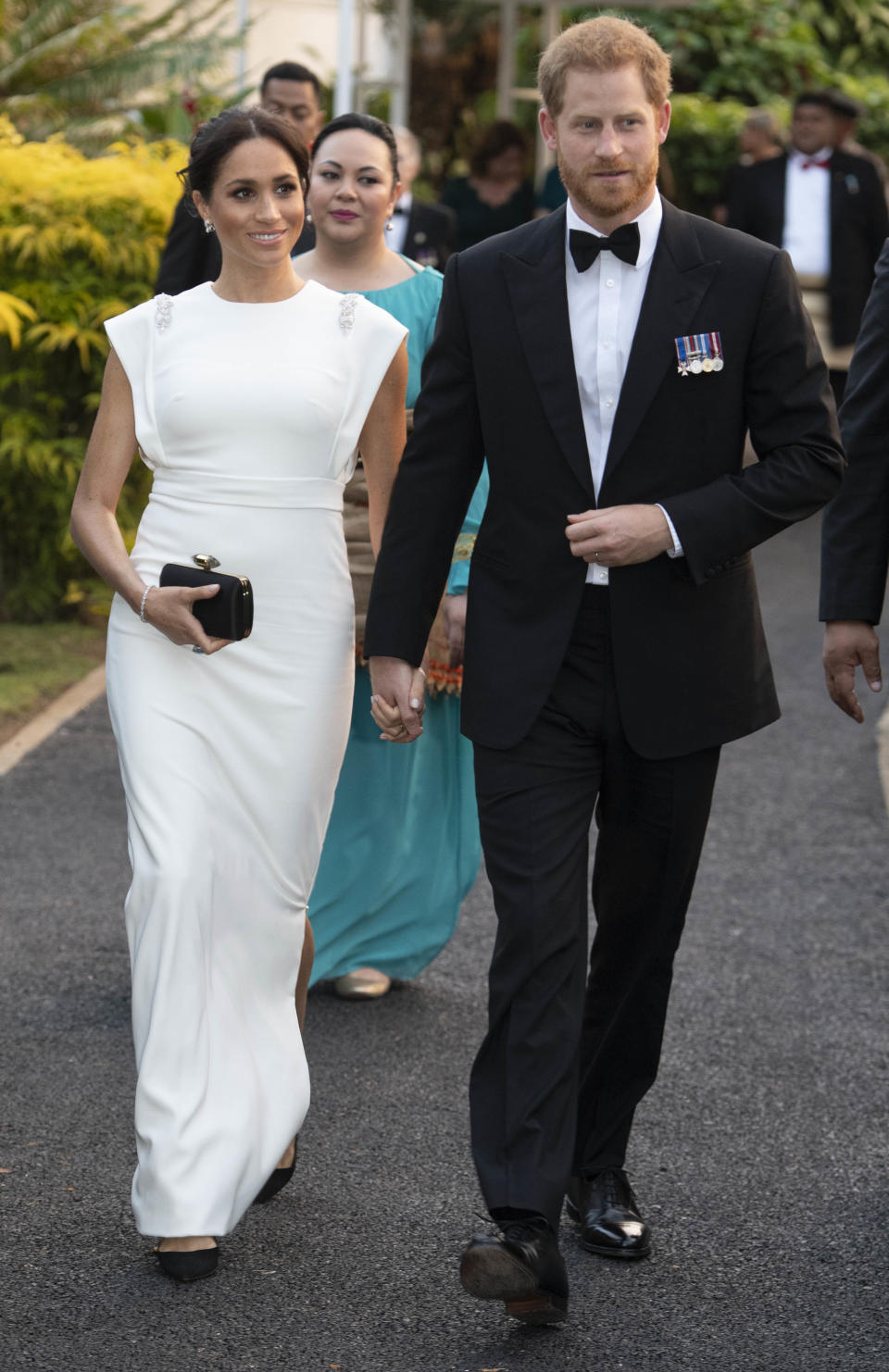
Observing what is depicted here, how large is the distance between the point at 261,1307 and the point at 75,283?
21.5 ft

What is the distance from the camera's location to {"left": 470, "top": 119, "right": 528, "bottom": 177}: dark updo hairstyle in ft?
46.3

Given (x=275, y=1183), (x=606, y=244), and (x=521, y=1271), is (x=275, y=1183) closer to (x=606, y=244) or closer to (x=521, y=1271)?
(x=521, y=1271)

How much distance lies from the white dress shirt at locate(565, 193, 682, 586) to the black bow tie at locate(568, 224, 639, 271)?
0.02 meters

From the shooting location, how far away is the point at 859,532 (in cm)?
407

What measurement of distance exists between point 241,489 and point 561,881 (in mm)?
1062

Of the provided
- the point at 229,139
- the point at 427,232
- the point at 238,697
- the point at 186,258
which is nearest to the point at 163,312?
the point at 229,139

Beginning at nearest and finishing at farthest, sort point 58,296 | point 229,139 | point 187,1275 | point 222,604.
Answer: point 187,1275
point 222,604
point 229,139
point 58,296

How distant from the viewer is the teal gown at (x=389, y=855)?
554 cm

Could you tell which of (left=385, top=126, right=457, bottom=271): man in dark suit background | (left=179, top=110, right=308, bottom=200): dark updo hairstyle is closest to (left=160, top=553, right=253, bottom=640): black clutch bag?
(left=179, top=110, right=308, bottom=200): dark updo hairstyle

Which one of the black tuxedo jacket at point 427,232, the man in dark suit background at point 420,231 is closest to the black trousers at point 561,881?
the man in dark suit background at point 420,231

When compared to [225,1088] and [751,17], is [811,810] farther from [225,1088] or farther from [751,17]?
[751,17]

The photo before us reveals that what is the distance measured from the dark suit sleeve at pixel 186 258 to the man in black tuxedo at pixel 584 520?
2.20 m

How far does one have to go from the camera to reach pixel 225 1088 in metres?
3.91

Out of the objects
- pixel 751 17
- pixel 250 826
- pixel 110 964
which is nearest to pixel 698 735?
pixel 250 826
